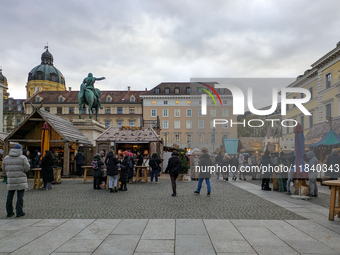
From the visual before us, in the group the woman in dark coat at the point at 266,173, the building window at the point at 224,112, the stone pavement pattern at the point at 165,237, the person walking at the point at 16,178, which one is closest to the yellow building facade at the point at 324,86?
the building window at the point at 224,112

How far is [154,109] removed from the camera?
7200 centimetres

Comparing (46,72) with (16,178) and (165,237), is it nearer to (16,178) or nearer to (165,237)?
(16,178)

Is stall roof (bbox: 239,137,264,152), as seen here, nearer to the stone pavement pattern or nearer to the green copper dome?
the stone pavement pattern

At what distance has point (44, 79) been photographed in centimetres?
8606

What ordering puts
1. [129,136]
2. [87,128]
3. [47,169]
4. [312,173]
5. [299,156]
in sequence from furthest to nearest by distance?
[87,128] → [129,136] → [47,169] → [299,156] → [312,173]

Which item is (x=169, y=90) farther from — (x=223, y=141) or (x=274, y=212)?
(x=274, y=212)

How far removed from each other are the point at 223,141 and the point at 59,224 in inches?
534

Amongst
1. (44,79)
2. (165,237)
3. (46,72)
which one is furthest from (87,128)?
(46,72)

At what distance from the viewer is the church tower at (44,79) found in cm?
8512

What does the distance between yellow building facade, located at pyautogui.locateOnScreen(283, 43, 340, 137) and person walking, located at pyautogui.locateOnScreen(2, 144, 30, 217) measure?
21689 millimetres

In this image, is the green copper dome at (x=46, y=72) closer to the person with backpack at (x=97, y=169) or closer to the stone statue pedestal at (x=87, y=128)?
the stone statue pedestal at (x=87, y=128)

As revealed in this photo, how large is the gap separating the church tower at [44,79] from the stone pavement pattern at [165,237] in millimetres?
86044

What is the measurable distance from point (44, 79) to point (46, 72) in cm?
265

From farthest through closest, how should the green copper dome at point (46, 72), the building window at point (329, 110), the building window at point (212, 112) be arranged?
the green copper dome at point (46, 72) < the building window at point (329, 110) < the building window at point (212, 112)
